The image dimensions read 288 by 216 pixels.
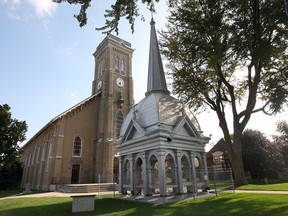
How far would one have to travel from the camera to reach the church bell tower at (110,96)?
33281 millimetres

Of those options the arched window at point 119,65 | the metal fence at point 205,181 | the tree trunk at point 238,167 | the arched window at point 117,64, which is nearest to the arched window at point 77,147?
the arched window at point 117,64

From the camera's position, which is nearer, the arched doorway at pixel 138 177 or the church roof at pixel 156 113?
the church roof at pixel 156 113

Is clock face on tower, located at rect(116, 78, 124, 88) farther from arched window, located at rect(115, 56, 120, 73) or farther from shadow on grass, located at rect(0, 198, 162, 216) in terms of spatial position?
shadow on grass, located at rect(0, 198, 162, 216)

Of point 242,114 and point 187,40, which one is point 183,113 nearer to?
point 187,40

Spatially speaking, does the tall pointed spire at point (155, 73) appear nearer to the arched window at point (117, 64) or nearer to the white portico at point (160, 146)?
the white portico at point (160, 146)

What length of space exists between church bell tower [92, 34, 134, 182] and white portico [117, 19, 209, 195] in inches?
696

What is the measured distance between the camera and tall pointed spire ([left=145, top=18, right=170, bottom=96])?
1617 cm

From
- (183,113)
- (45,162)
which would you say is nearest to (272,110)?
(183,113)

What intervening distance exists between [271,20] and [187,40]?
5662 millimetres

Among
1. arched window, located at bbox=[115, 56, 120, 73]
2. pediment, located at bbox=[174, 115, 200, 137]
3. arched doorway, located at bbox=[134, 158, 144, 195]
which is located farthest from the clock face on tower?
pediment, located at bbox=[174, 115, 200, 137]

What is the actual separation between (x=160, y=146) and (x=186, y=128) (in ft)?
10.7

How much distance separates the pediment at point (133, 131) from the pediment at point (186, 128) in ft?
7.89

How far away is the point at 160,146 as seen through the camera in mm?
12352

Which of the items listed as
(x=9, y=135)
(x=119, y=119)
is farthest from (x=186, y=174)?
(x=9, y=135)
